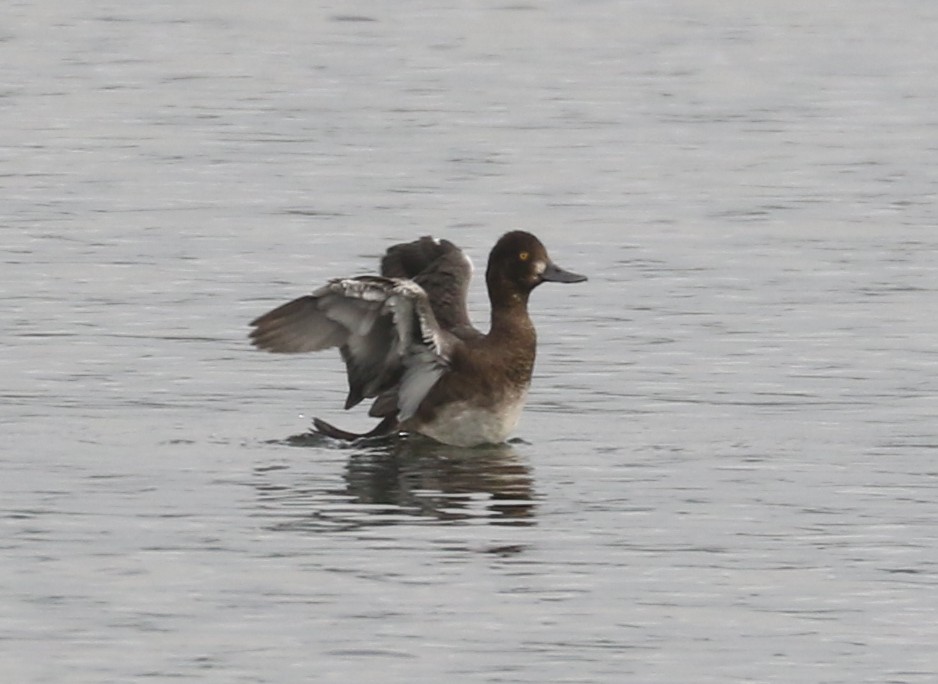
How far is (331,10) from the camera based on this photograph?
1309 inches

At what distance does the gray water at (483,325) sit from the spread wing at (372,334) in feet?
1.01

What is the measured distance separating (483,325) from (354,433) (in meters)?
3.13

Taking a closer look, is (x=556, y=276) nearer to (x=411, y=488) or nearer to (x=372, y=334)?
(x=372, y=334)

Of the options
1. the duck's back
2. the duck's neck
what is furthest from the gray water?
the duck's back

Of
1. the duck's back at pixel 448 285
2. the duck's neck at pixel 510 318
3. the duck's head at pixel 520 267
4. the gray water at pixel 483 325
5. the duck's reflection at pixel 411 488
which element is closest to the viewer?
the gray water at pixel 483 325

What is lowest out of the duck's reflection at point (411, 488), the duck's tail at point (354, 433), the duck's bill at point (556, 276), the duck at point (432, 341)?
the duck's reflection at point (411, 488)

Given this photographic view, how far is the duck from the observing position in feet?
41.4

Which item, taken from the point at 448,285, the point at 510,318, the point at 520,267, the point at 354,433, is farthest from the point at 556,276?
the point at 354,433

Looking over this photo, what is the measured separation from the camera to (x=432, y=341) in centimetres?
1310

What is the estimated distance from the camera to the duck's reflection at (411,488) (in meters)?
11.3

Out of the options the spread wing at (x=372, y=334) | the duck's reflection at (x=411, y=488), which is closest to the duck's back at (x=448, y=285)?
the spread wing at (x=372, y=334)

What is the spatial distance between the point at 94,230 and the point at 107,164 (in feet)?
9.74

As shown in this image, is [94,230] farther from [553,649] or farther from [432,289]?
[553,649]

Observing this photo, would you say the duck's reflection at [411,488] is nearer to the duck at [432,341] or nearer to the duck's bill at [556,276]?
the duck at [432,341]
